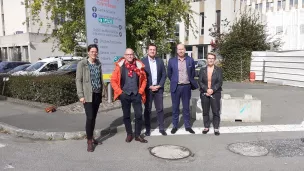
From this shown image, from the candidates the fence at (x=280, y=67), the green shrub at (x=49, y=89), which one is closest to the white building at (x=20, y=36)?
the green shrub at (x=49, y=89)

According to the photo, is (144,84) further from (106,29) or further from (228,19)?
(228,19)

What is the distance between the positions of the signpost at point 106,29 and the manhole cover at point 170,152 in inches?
157

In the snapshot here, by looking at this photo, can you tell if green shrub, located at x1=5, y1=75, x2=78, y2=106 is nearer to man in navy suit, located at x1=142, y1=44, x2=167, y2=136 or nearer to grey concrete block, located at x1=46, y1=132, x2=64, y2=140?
grey concrete block, located at x1=46, y1=132, x2=64, y2=140

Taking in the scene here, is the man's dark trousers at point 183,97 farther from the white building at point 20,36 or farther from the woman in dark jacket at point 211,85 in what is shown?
the white building at point 20,36

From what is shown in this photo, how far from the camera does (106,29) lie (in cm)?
832

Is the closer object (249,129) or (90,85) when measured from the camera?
(90,85)

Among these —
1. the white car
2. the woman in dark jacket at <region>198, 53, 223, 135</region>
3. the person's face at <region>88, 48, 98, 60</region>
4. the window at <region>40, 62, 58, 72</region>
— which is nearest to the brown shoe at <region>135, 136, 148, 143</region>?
the woman in dark jacket at <region>198, 53, 223, 135</region>

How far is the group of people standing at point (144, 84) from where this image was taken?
491 centimetres

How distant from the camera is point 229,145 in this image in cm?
521

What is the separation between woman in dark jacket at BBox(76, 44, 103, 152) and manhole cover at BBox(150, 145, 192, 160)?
3.91 feet

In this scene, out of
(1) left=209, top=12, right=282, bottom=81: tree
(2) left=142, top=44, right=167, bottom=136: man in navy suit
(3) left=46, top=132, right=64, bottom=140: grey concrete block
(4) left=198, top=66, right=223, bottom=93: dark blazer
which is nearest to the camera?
(2) left=142, top=44, right=167, bottom=136: man in navy suit

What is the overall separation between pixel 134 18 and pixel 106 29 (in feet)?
7.26

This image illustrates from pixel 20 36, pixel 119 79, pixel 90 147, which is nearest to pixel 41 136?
pixel 90 147

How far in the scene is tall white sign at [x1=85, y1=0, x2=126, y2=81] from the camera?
7.87 meters
